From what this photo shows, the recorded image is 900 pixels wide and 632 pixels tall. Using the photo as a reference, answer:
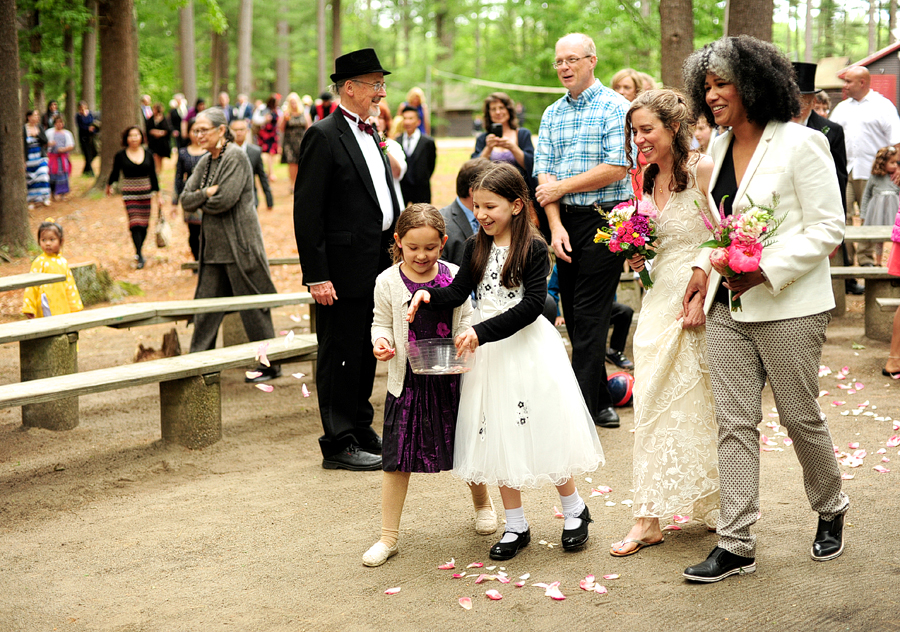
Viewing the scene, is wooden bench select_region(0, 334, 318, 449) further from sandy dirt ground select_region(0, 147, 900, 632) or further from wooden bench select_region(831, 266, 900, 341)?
wooden bench select_region(831, 266, 900, 341)

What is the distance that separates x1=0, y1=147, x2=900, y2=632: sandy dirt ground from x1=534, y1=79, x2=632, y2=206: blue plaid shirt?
5.54 ft

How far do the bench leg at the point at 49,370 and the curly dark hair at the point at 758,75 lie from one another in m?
4.93

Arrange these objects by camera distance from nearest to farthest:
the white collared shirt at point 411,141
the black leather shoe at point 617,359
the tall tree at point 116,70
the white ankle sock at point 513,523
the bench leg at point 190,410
A: the white ankle sock at point 513,523 < the bench leg at point 190,410 < the black leather shoe at point 617,359 < the white collared shirt at point 411,141 < the tall tree at point 116,70

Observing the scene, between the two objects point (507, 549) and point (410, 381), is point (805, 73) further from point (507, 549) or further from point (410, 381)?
point (507, 549)

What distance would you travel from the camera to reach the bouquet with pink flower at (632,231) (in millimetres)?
3941

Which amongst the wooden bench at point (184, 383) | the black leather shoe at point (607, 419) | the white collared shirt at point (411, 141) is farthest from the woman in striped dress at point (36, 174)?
the black leather shoe at point (607, 419)

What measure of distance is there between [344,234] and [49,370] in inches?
103

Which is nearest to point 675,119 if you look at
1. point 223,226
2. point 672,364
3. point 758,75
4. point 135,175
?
point 758,75

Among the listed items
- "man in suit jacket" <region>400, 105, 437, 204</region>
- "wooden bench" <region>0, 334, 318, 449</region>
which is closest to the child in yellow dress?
"wooden bench" <region>0, 334, 318, 449</region>

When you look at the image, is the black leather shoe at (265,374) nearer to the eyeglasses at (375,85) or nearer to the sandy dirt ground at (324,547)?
the sandy dirt ground at (324,547)

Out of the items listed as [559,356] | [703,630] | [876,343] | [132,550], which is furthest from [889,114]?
[132,550]

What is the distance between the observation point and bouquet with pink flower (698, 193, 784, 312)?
334 cm

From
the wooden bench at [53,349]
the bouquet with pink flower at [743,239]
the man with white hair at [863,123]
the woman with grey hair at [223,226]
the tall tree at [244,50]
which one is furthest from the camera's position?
the tall tree at [244,50]

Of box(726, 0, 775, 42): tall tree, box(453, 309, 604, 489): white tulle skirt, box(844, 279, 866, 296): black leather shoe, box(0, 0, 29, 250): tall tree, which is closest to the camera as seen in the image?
box(453, 309, 604, 489): white tulle skirt
